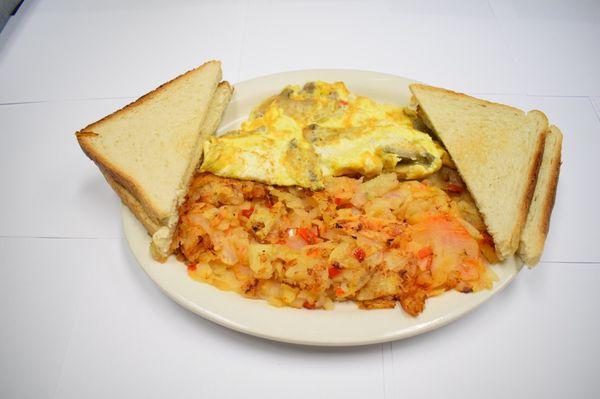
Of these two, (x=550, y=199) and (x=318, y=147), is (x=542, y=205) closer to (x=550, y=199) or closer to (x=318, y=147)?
(x=550, y=199)

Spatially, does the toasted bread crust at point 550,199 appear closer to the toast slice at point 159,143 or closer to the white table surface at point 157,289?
the white table surface at point 157,289

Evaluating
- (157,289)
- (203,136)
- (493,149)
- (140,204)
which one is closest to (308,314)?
(157,289)

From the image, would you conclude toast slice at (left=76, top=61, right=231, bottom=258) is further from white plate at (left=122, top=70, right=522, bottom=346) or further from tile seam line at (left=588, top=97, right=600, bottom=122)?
tile seam line at (left=588, top=97, right=600, bottom=122)

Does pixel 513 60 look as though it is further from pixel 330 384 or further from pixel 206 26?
pixel 330 384

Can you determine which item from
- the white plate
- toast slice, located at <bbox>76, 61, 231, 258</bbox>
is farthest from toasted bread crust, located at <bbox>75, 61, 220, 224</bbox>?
the white plate

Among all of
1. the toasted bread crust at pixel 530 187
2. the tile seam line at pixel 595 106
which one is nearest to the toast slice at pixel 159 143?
the toasted bread crust at pixel 530 187

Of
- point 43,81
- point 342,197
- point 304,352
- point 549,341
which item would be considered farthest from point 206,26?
point 549,341
